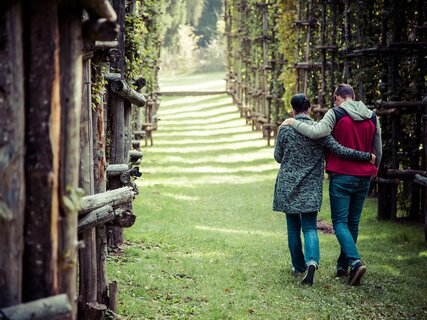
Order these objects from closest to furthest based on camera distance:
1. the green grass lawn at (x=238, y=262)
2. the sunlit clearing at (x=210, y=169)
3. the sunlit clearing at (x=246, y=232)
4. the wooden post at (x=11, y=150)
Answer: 1. the wooden post at (x=11, y=150)
2. the green grass lawn at (x=238, y=262)
3. the sunlit clearing at (x=246, y=232)
4. the sunlit clearing at (x=210, y=169)

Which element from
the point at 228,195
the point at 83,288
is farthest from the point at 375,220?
the point at 83,288

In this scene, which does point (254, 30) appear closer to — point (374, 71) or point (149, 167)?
point (149, 167)

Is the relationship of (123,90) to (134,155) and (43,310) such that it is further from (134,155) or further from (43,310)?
(43,310)

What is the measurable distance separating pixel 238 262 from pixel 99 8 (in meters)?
5.87

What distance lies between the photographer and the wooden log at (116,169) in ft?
31.0

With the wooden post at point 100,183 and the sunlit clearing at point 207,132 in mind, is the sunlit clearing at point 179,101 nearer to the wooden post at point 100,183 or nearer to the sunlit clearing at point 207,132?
the sunlit clearing at point 207,132

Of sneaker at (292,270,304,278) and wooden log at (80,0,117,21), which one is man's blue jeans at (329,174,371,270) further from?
wooden log at (80,0,117,21)

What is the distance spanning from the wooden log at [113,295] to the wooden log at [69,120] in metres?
2.47

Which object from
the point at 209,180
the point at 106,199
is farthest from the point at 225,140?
the point at 106,199

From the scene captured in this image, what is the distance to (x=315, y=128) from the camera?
27.4ft

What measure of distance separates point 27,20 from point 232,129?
95.8ft

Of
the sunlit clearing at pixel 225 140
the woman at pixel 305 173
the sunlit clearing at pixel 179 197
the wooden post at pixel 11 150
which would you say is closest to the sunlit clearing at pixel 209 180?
the sunlit clearing at pixel 179 197

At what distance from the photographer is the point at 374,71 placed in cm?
1445

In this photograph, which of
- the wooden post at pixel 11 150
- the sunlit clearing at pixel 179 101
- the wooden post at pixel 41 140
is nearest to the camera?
the wooden post at pixel 11 150
